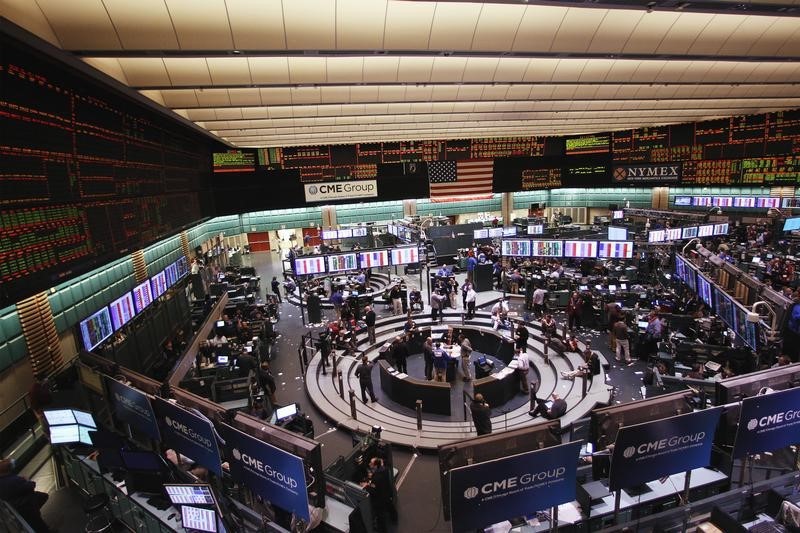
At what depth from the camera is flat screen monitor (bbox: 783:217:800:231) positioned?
18.6 meters

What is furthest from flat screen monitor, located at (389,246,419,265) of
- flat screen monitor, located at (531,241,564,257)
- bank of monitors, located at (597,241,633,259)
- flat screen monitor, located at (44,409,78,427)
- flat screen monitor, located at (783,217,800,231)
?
flat screen monitor, located at (783,217,800,231)

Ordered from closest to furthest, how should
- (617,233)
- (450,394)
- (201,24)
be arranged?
(201,24)
(450,394)
(617,233)

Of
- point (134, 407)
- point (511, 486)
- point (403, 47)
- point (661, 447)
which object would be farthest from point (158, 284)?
point (661, 447)

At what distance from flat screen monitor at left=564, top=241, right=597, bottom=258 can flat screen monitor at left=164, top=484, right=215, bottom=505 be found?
14.2 m

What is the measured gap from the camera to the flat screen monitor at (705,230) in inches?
691

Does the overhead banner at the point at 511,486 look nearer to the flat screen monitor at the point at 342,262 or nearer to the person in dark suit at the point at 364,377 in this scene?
the person in dark suit at the point at 364,377

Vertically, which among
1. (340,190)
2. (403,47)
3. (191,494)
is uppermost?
(403,47)

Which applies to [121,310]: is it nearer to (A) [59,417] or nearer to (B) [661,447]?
(A) [59,417]

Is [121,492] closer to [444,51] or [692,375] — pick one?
[444,51]

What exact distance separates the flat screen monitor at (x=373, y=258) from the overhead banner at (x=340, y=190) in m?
10.2

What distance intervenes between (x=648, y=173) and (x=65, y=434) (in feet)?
95.3

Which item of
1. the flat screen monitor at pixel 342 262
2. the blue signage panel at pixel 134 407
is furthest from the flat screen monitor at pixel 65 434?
the flat screen monitor at pixel 342 262

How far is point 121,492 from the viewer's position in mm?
5582

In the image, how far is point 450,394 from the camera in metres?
9.94
